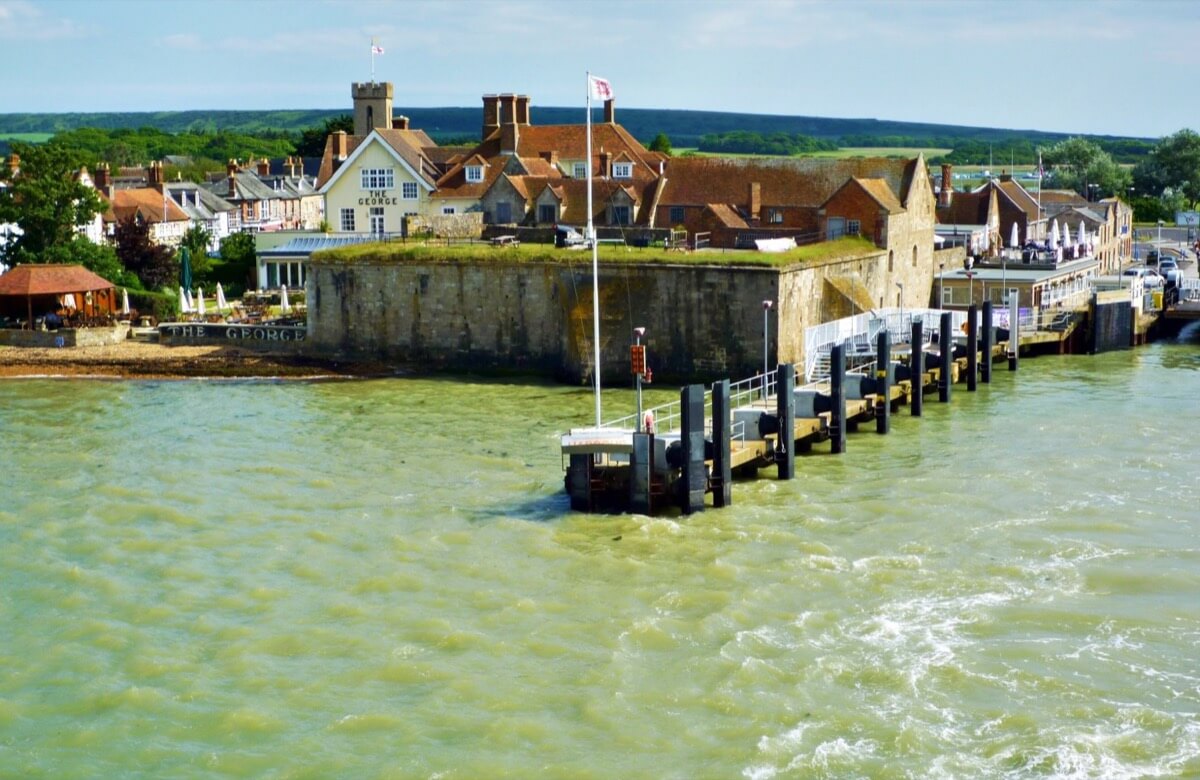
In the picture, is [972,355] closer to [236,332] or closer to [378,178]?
[236,332]

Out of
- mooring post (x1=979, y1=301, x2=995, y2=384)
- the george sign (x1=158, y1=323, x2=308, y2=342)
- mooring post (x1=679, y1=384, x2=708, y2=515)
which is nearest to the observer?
mooring post (x1=679, y1=384, x2=708, y2=515)

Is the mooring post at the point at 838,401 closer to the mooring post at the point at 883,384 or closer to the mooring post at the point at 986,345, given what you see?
the mooring post at the point at 883,384

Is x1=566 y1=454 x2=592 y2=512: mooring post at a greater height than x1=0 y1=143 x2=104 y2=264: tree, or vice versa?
x1=0 y1=143 x2=104 y2=264: tree

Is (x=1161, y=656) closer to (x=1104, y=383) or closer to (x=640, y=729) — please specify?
(x=640, y=729)

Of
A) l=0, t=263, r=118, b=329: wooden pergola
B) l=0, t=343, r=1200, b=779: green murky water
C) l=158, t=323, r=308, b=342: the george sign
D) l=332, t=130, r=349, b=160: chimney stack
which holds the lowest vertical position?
l=0, t=343, r=1200, b=779: green murky water

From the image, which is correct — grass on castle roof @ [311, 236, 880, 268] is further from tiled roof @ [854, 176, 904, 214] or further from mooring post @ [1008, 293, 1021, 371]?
mooring post @ [1008, 293, 1021, 371]

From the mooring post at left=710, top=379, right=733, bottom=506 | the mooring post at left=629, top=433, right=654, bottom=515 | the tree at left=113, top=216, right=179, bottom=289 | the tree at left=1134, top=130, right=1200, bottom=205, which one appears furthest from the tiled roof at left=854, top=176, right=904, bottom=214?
the tree at left=1134, top=130, right=1200, bottom=205

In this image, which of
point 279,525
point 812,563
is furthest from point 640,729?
point 279,525
